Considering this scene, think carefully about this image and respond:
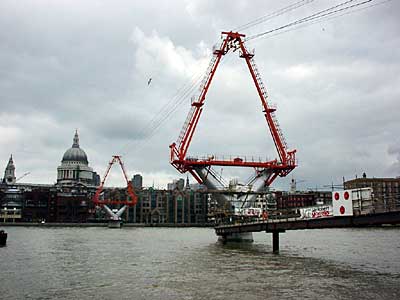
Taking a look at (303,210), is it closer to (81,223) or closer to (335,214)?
(335,214)

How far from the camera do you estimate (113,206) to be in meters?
186

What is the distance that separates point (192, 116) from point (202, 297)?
45831mm

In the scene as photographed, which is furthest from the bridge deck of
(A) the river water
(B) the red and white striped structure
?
(A) the river water

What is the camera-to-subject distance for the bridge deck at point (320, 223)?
28016mm

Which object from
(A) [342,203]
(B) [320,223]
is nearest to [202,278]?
(A) [342,203]

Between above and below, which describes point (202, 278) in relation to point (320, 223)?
below

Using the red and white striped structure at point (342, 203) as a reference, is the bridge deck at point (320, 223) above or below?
below

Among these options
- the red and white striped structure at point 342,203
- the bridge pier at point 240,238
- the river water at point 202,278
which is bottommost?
the river water at point 202,278

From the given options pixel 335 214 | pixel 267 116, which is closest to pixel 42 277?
pixel 335 214

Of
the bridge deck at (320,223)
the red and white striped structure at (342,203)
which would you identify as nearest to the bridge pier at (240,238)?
the bridge deck at (320,223)

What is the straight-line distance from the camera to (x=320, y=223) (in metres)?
34.0

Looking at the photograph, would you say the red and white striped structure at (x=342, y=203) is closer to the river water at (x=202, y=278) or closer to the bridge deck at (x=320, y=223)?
the bridge deck at (x=320, y=223)

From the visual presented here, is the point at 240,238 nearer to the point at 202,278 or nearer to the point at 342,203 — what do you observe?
the point at 342,203

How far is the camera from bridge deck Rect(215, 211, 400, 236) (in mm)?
28016
